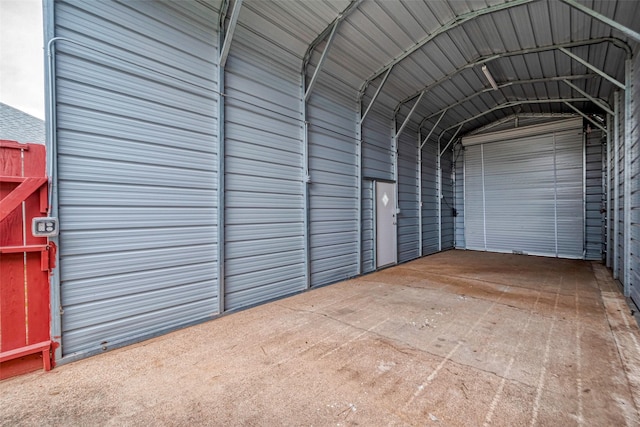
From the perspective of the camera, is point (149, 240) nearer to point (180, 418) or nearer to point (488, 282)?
point (180, 418)

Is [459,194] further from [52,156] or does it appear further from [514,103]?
[52,156]

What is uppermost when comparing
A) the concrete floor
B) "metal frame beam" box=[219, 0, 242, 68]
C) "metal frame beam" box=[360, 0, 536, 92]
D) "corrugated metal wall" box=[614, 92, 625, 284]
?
"metal frame beam" box=[360, 0, 536, 92]

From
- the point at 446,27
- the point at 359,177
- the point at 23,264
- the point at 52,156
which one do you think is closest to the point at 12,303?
the point at 23,264

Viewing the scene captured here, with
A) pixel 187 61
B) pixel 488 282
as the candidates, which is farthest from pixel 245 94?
pixel 488 282

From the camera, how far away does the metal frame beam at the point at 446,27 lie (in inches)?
175

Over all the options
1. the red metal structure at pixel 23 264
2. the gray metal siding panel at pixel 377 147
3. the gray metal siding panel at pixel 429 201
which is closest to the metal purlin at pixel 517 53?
the gray metal siding panel at pixel 377 147

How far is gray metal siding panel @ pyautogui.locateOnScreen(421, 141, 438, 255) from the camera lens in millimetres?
8977

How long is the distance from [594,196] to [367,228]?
706 centimetres

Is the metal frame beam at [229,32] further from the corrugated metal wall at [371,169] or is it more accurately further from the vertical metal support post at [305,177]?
the corrugated metal wall at [371,169]

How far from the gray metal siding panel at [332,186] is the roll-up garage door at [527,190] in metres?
6.51

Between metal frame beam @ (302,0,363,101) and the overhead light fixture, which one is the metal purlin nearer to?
the overhead light fixture

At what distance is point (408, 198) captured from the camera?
318 inches

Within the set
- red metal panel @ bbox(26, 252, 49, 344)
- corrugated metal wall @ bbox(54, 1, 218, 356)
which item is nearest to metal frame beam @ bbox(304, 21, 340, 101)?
corrugated metal wall @ bbox(54, 1, 218, 356)

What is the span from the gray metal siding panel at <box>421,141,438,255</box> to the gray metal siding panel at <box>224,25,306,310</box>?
17.6 feet
